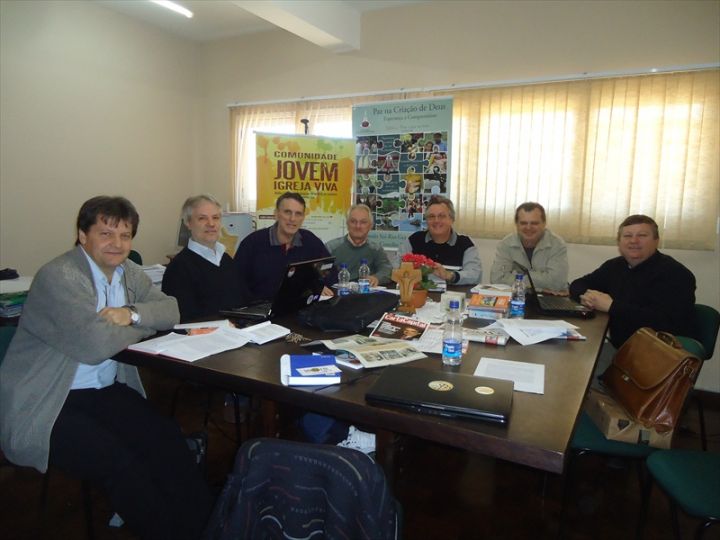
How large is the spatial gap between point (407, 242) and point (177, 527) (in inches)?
94.0

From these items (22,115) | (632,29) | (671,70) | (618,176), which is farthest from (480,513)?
(22,115)

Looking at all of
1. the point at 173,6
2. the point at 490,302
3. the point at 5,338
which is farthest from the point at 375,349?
the point at 173,6

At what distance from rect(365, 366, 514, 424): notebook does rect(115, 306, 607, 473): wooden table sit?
21 millimetres

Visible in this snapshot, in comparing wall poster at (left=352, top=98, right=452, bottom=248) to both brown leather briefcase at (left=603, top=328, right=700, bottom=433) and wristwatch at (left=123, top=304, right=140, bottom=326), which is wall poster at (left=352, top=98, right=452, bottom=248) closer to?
brown leather briefcase at (left=603, top=328, right=700, bottom=433)

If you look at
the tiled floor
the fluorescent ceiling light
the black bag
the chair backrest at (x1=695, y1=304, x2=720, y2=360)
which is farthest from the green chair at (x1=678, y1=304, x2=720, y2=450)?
the fluorescent ceiling light

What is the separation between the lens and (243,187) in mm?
4996

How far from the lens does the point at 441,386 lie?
119cm

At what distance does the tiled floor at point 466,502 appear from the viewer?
1.86 m

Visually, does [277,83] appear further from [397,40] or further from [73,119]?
[73,119]

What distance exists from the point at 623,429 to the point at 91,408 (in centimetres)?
183

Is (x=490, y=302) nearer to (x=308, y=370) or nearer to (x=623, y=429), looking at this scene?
(x=623, y=429)

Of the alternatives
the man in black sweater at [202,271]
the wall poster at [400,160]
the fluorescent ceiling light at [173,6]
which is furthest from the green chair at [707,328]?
the fluorescent ceiling light at [173,6]

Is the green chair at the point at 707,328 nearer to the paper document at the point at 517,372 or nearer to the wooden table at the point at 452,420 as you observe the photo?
the wooden table at the point at 452,420

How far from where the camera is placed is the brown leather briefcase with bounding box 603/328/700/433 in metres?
1.46
